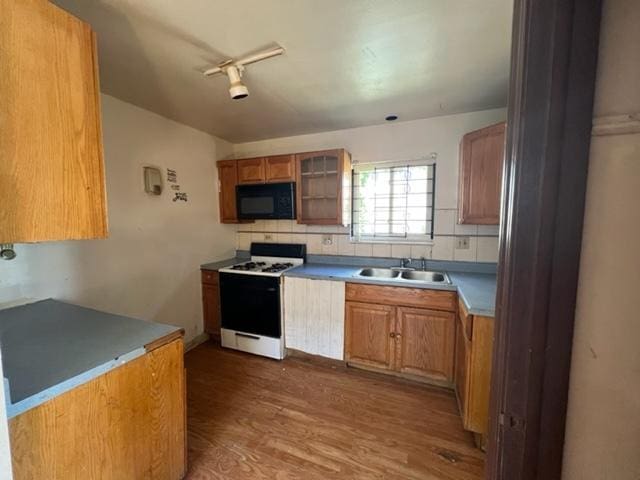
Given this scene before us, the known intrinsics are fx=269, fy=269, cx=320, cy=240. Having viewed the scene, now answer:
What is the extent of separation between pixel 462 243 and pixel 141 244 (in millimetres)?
2866

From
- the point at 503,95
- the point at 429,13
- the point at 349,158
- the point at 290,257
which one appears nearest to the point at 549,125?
the point at 429,13

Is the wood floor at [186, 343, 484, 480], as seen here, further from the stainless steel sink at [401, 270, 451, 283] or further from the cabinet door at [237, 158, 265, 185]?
the cabinet door at [237, 158, 265, 185]

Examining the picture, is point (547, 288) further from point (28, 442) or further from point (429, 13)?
point (28, 442)

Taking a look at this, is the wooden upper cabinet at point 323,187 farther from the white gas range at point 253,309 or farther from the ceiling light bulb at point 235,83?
the ceiling light bulb at point 235,83

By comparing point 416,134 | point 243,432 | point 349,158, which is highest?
point 416,134

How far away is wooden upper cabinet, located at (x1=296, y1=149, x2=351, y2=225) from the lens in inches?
103

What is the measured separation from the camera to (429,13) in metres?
1.22

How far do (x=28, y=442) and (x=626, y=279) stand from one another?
1.59 m

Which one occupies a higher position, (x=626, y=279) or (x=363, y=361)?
(x=626, y=279)

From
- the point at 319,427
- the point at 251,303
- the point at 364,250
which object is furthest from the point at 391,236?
the point at 319,427

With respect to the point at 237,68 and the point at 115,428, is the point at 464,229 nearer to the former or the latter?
the point at 237,68

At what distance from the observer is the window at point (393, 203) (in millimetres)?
2613

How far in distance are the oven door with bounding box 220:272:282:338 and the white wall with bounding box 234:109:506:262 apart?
71 cm

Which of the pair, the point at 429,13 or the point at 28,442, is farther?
the point at 429,13
